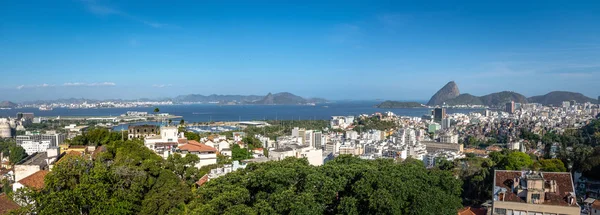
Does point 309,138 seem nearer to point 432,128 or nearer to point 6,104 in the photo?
point 432,128

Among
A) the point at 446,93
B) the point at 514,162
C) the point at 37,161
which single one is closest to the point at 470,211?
the point at 514,162

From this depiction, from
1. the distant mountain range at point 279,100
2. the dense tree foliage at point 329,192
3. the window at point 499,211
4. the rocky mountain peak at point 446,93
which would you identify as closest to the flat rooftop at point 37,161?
the dense tree foliage at point 329,192

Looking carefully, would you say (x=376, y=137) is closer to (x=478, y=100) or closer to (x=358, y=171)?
(x=358, y=171)

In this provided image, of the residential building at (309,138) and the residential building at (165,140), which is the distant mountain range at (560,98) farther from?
the residential building at (165,140)

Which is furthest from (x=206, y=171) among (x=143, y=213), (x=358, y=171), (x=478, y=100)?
(x=478, y=100)

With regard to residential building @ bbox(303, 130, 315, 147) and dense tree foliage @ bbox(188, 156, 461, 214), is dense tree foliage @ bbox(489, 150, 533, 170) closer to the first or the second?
dense tree foliage @ bbox(188, 156, 461, 214)

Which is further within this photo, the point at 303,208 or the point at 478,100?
the point at 478,100
